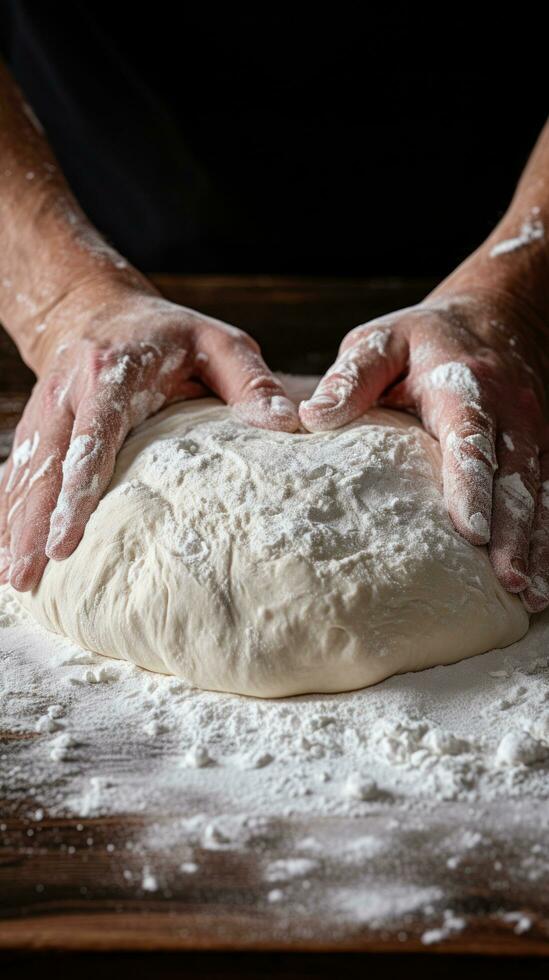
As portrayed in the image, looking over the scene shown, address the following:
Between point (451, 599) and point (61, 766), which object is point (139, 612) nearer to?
point (61, 766)

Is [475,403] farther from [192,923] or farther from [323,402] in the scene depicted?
[192,923]

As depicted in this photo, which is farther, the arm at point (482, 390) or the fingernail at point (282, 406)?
the fingernail at point (282, 406)

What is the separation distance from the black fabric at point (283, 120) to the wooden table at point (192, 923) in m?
2.06

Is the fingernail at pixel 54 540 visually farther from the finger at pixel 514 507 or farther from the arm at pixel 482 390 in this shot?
the finger at pixel 514 507

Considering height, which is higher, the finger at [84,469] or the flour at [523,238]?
the flour at [523,238]

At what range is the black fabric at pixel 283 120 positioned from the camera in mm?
2496

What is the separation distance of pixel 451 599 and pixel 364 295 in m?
1.89

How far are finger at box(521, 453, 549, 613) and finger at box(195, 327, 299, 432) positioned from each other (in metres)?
0.43

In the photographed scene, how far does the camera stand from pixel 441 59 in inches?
99.1

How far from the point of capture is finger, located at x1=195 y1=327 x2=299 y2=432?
1.55 m

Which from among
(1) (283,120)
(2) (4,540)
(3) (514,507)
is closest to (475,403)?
(3) (514,507)

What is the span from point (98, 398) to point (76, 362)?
0.13 meters

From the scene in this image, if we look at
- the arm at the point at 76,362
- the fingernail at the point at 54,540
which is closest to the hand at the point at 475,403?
the arm at the point at 76,362

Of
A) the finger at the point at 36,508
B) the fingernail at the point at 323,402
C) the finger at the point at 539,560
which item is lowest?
the finger at the point at 36,508
